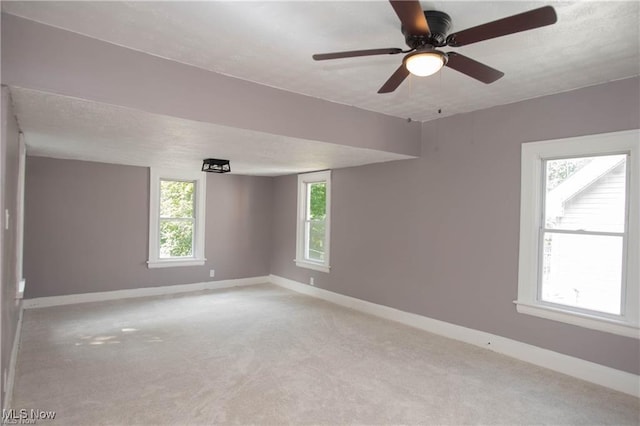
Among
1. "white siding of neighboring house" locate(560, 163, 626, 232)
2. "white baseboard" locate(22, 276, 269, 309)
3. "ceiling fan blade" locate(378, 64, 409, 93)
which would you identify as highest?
"ceiling fan blade" locate(378, 64, 409, 93)

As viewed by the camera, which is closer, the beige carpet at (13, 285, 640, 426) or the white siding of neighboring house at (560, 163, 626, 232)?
the beige carpet at (13, 285, 640, 426)

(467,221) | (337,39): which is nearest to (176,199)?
(467,221)

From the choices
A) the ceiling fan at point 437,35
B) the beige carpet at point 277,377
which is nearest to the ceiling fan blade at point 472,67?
the ceiling fan at point 437,35

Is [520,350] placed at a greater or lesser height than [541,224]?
lesser

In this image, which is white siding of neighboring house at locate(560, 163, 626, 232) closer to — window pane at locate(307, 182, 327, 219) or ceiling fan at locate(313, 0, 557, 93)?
ceiling fan at locate(313, 0, 557, 93)

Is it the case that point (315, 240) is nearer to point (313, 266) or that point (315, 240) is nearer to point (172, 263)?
point (313, 266)

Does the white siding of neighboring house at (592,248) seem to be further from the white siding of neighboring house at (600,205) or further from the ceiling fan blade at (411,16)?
the ceiling fan blade at (411,16)

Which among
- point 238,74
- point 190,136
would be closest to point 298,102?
point 238,74

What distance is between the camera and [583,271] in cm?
331

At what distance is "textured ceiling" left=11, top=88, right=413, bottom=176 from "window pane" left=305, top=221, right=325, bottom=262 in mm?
1107

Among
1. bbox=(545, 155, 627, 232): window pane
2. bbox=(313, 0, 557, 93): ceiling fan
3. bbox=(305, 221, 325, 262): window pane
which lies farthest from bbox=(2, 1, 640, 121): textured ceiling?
bbox=(305, 221, 325, 262): window pane

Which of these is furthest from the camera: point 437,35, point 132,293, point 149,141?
point 132,293

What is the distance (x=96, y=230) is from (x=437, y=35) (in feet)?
18.0

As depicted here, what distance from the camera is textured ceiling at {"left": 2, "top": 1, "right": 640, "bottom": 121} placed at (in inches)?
80.6
